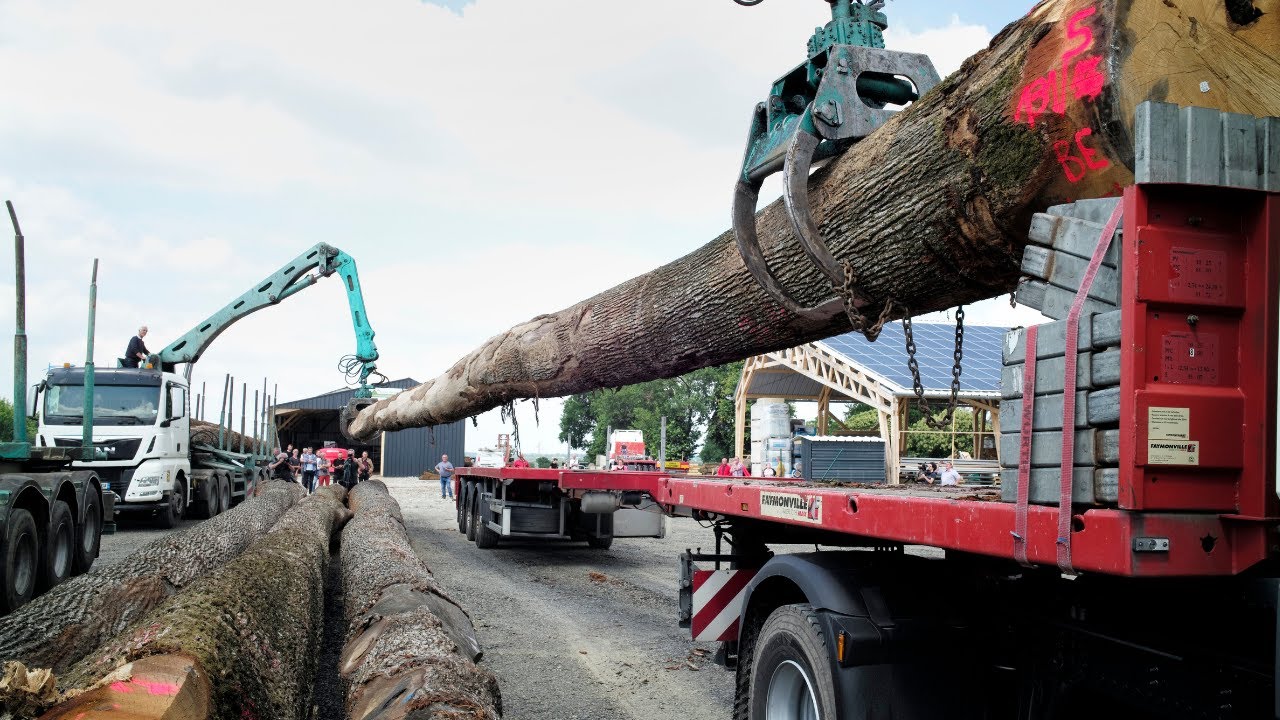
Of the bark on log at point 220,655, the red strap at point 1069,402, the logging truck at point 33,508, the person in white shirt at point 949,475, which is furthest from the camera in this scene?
the person in white shirt at point 949,475

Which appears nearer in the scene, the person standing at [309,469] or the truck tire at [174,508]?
the truck tire at [174,508]

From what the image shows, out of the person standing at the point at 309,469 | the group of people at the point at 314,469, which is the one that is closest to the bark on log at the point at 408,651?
the group of people at the point at 314,469

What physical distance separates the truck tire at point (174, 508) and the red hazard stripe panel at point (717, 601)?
12.9m

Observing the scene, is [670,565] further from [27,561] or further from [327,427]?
[327,427]

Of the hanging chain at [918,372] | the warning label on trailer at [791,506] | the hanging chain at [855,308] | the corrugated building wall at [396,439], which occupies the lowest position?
the corrugated building wall at [396,439]

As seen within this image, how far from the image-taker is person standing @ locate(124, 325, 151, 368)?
16.2m

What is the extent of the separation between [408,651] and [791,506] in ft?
5.75

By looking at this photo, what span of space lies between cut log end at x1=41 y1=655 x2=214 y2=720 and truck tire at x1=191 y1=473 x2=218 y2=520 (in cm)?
1518

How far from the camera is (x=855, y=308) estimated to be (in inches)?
150

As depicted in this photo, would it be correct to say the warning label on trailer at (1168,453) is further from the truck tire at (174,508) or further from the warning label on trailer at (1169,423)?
the truck tire at (174,508)

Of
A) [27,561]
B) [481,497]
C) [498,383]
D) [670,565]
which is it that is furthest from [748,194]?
[481,497]

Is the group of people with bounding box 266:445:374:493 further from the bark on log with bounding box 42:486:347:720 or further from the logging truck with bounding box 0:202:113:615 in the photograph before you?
the bark on log with bounding box 42:486:347:720

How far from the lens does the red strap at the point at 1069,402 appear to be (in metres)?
2.17

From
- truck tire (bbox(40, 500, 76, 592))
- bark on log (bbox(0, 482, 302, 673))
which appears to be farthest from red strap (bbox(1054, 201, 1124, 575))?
truck tire (bbox(40, 500, 76, 592))
